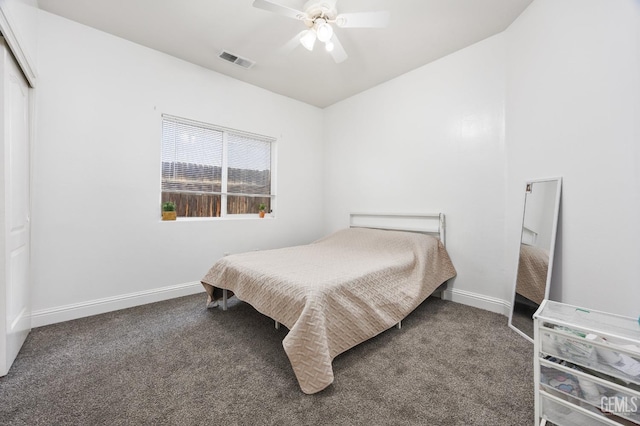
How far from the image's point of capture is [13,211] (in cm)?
164

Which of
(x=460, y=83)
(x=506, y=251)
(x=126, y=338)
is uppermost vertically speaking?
(x=460, y=83)

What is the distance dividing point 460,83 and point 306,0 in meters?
1.77

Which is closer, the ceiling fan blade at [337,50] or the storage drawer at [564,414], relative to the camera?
the storage drawer at [564,414]

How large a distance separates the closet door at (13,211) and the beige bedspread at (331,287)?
1198mm

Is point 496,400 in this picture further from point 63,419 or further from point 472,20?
point 472,20

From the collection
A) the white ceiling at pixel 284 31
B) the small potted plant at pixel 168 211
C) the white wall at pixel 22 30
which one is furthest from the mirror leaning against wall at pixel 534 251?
the white wall at pixel 22 30

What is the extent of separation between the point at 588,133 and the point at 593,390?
148 centimetres

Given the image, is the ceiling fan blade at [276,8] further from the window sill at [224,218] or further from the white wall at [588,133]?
the window sill at [224,218]

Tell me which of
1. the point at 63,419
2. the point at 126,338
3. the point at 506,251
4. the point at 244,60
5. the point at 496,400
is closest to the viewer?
the point at 63,419

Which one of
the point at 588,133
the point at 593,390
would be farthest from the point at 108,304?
the point at 588,133

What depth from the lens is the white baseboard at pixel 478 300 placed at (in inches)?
93.5

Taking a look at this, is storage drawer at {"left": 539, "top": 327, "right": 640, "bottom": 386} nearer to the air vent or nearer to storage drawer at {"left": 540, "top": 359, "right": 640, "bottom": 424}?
storage drawer at {"left": 540, "top": 359, "right": 640, "bottom": 424}

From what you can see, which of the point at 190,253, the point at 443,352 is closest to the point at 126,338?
the point at 190,253

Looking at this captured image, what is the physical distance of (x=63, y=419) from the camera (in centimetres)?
118
